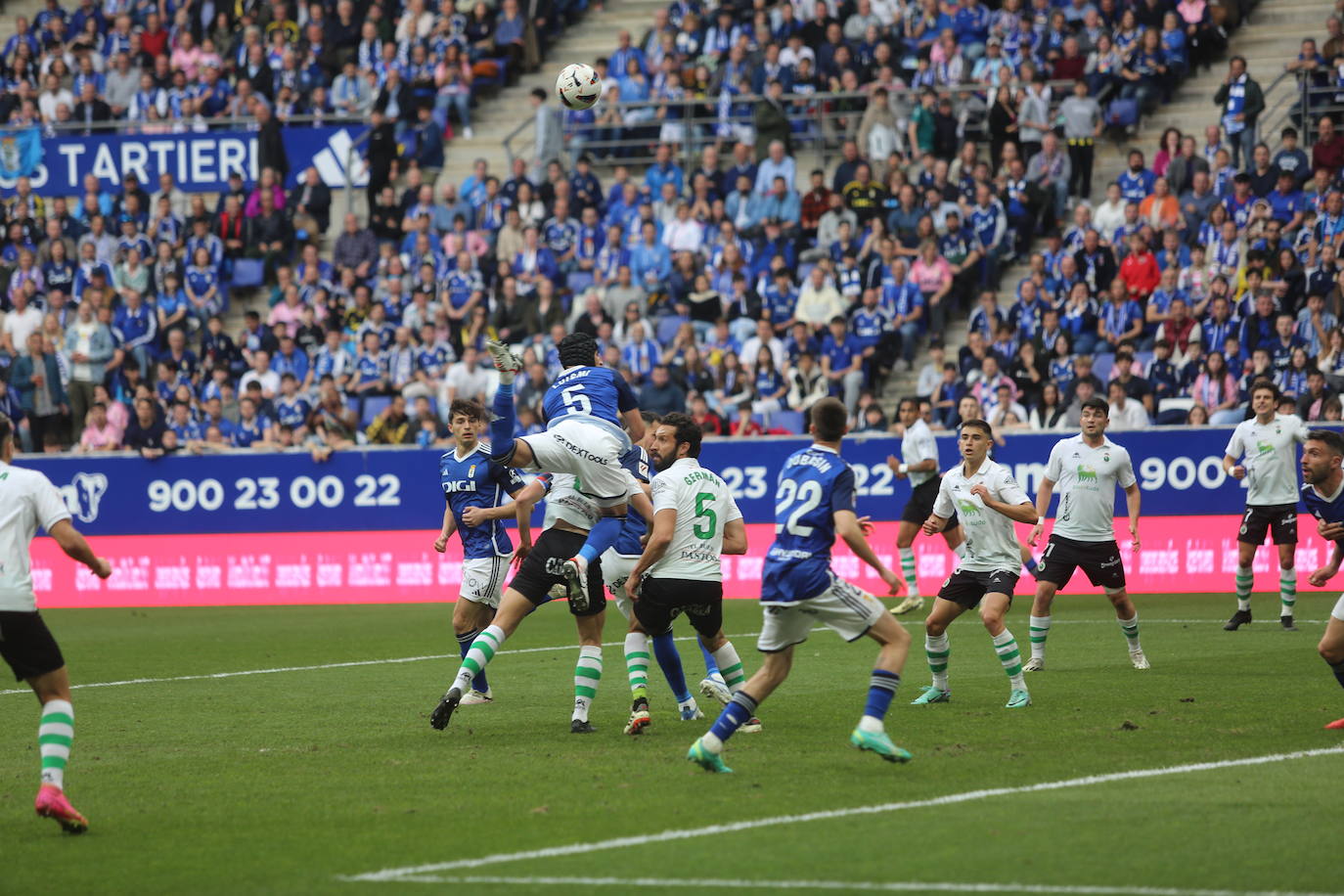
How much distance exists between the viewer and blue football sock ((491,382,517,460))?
1104cm

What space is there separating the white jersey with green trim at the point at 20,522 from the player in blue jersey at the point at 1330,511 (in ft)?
23.8

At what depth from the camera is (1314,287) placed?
2373cm

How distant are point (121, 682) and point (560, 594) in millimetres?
5057

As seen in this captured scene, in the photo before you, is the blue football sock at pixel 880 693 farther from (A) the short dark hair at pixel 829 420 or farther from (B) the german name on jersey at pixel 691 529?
(B) the german name on jersey at pixel 691 529

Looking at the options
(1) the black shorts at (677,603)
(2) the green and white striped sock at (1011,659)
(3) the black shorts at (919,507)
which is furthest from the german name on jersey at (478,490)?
(3) the black shorts at (919,507)

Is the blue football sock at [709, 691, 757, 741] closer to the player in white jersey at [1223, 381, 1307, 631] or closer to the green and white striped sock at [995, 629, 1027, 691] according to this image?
the green and white striped sock at [995, 629, 1027, 691]

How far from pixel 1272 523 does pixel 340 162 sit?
20659 millimetres

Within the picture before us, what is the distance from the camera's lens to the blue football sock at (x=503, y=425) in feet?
36.2

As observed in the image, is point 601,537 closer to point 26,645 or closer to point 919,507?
point 26,645

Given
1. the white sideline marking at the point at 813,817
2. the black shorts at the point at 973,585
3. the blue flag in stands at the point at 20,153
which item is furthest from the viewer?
the blue flag in stands at the point at 20,153

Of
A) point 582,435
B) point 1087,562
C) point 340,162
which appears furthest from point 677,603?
A: point 340,162

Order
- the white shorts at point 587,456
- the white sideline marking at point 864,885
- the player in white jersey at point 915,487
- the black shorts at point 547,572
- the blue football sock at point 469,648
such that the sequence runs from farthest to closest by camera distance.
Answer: the player in white jersey at point 915,487 < the blue football sock at point 469,648 < the black shorts at point 547,572 < the white shorts at point 587,456 < the white sideline marking at point 864,885

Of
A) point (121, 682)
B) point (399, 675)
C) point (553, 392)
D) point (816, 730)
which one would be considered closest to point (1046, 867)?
point (816, 730)

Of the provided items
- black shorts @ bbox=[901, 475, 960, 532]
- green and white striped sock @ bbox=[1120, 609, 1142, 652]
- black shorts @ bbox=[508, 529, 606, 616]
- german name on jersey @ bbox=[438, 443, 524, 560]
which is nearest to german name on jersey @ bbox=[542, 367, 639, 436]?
black shorts @ bbox=[508, 529, 606, 616]
